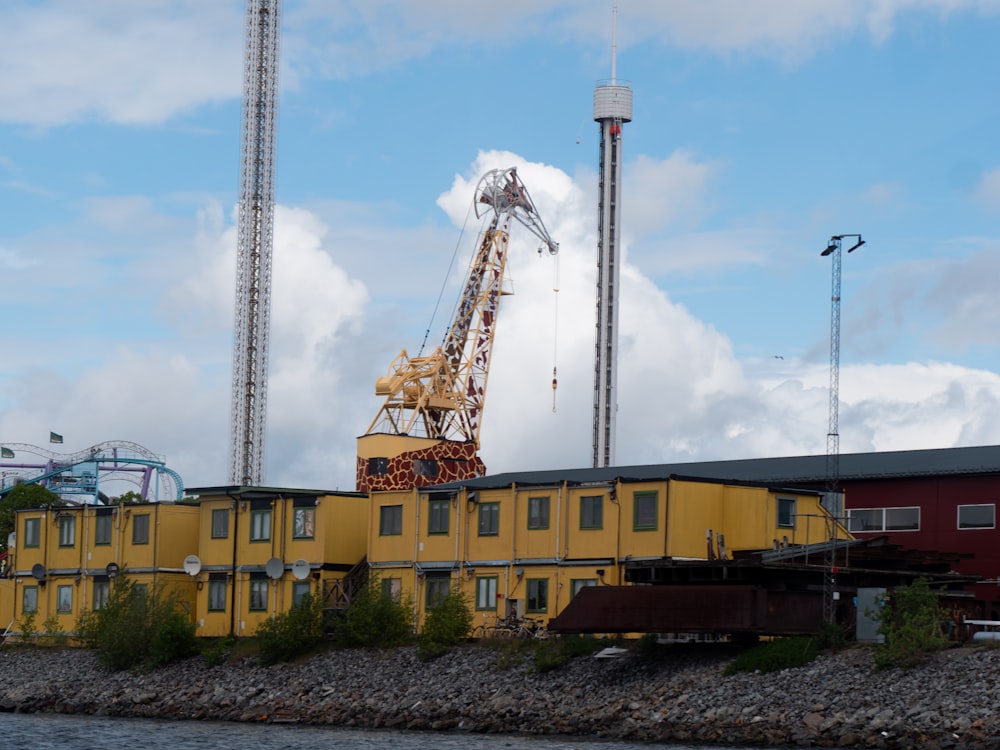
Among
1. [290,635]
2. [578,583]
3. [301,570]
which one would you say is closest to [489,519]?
[578,583]

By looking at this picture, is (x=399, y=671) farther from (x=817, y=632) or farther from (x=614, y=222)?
(x=614, y=222)

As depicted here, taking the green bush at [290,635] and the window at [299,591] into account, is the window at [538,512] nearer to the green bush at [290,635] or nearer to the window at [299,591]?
the green bush at [290,635]

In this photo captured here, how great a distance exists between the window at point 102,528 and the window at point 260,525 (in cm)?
879

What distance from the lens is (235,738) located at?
188 ft

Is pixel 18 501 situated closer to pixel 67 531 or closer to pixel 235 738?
pixel 67 531

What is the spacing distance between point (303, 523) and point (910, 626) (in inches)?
1164

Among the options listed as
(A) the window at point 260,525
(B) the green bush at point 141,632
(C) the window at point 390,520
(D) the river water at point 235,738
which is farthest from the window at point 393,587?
(D) the river water at point 235,738

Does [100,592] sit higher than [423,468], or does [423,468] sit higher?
[423,468]

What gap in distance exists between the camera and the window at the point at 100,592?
79562 mm

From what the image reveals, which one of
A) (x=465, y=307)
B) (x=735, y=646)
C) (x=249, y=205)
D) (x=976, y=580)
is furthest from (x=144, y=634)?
(x=465, y=307)

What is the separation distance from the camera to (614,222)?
151 m

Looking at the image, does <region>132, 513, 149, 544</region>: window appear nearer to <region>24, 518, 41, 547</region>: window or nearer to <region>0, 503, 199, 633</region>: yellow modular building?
<region>0, 503, 199, 633</region>: yellow modular building

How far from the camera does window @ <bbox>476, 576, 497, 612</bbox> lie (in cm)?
6712

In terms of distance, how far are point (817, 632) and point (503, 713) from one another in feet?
34.3
